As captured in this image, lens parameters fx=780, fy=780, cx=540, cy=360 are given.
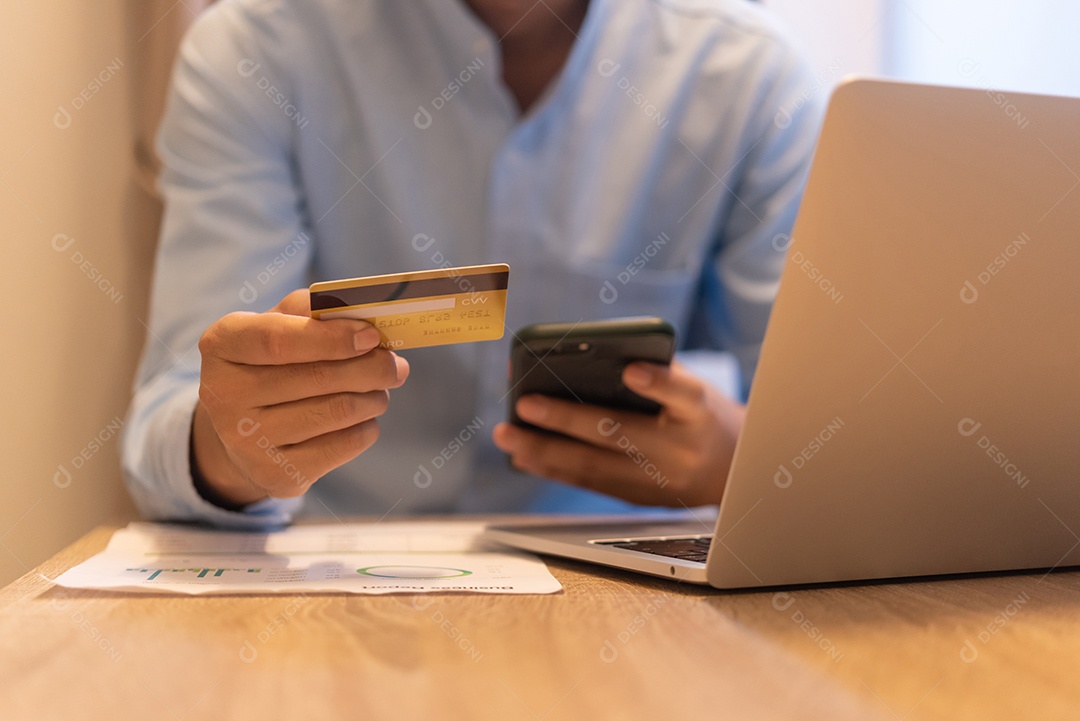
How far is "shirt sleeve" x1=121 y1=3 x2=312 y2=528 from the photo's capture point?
973 mm

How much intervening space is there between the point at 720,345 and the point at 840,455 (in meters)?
0.90

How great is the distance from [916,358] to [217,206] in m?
0.91

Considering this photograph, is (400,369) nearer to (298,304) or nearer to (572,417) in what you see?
(298,304)

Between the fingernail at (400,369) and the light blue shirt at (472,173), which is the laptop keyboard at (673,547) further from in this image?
the light blue shirt at (472,173)

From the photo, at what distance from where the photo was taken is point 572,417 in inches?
32.1

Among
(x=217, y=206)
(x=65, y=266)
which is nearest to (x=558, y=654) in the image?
(x=217, y=206)

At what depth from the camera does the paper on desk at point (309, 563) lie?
54cm

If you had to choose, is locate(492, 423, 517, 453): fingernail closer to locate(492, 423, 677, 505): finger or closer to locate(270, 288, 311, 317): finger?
locate(492, 423, 677, 505): finger

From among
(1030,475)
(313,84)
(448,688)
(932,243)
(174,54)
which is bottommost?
(174,54)

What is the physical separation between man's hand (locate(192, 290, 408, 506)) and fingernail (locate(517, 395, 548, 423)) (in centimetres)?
20

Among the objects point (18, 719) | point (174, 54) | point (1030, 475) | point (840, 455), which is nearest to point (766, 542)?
point (840, 455)

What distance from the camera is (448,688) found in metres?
0.36

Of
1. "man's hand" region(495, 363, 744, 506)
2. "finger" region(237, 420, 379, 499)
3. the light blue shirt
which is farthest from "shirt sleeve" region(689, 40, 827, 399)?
"finger" region(237, 420, 379, 499)

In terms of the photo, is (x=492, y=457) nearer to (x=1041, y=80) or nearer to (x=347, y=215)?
(x=347, y=215)
